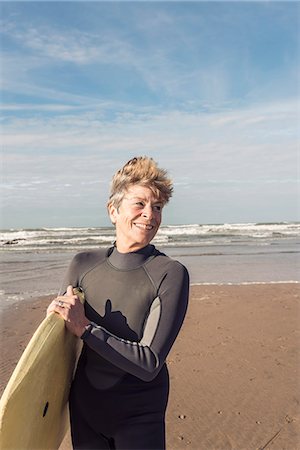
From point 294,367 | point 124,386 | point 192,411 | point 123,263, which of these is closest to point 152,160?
point 123,263

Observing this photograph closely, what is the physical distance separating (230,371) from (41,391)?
12.3 feet

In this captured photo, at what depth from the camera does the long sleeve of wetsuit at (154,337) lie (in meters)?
1.83

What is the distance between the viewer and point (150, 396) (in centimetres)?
202

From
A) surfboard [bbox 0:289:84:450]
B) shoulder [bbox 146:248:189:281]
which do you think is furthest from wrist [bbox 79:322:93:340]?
shoulder [bbox 146:248:189:281]

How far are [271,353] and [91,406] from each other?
4142mm

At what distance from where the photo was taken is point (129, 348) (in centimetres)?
184

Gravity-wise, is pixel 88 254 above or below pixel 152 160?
below

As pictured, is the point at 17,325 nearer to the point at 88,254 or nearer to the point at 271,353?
the point at 271,353

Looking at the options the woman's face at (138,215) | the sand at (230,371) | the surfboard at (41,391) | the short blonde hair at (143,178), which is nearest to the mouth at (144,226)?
the woman's face at (138,215)

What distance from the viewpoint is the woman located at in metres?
1.94

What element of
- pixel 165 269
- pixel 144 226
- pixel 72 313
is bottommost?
pixel 72 313

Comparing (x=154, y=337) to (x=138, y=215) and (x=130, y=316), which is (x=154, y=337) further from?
(x=138, y=215)

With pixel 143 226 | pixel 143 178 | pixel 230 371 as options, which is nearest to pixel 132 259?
pixel 143 226

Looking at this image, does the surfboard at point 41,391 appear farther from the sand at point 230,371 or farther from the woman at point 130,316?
the sand at point 230,371
